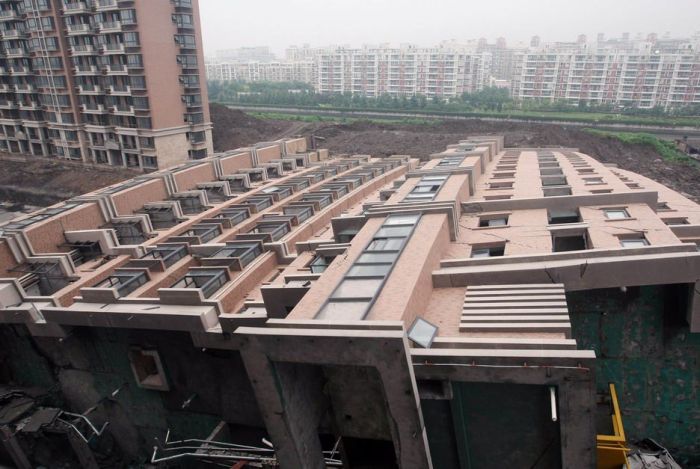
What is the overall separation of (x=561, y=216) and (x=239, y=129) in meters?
62.9

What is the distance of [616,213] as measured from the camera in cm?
1900

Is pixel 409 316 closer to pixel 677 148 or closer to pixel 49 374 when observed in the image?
pixel 49 374

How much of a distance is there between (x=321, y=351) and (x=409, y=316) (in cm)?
255

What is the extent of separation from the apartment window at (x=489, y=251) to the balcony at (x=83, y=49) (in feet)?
179

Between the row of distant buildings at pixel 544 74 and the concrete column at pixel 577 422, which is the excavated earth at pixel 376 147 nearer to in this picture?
the concrete column at pixel 577 422

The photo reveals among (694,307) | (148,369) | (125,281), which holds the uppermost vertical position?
(694,307)

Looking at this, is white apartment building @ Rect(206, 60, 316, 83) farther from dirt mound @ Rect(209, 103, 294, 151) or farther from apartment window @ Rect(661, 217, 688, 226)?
apartment window @ Rect(661, 217, 688, 226)

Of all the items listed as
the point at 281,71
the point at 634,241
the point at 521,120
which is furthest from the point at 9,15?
the point at 281,71

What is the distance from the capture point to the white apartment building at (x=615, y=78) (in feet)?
325

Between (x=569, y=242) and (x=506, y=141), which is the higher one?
(x=569, y=242)

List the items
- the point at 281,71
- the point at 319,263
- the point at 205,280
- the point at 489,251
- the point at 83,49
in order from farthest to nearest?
1. the point at 281,71
2. the point at 83,49
3. the point at 205,280
4. the point at 319,263
5. the point at 489,251

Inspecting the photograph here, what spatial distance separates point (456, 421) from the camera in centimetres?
1137

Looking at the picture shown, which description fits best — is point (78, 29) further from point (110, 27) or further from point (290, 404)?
point (290, 404)

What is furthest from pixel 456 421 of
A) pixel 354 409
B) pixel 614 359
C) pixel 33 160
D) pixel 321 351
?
pixel 33 160
